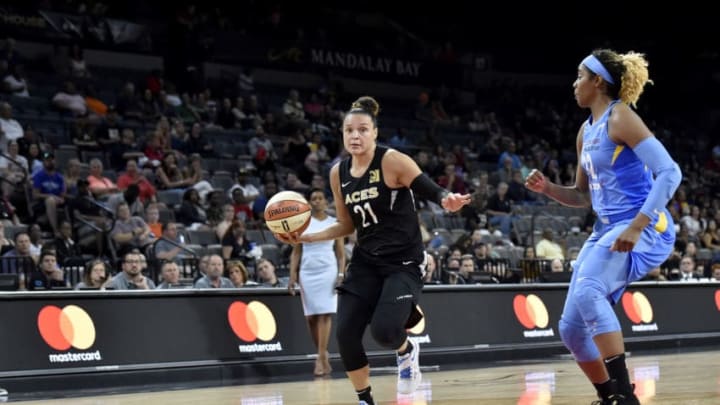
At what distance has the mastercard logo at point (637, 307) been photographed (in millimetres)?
16797

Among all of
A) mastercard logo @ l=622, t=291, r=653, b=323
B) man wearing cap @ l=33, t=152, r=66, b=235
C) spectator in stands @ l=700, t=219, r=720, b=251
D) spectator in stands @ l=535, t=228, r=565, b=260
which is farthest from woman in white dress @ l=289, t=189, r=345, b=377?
spectator in stands @ l=700, t=219, r=720, b=251

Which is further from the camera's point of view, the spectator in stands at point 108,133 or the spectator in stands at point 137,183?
the spectator in stands at point 108,133

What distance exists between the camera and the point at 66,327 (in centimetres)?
1139

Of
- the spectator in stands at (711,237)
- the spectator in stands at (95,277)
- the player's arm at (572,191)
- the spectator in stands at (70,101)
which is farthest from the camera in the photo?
the spectator in stands at (711,237)

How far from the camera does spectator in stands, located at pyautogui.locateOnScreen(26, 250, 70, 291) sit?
13.5 metres

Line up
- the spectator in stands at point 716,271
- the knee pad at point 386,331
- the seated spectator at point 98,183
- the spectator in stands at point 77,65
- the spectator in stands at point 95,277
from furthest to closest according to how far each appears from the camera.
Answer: the spectator in stands at point 77,65 → the spectator in stands at point 716,271 → the seated spectator at point 98,183 → the spectator in stands at point 95,277 → the knee pad at point 386,331

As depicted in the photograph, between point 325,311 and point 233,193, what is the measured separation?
21.6ft

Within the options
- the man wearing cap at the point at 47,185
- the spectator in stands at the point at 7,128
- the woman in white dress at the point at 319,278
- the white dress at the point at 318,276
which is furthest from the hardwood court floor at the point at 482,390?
the spectator in stands at the point at 7,128

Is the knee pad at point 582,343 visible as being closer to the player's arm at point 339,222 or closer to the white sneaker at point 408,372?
the white sneaker at point 408,372

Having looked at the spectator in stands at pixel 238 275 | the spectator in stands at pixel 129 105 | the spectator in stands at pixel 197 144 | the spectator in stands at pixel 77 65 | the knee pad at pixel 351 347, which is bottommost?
the knee pad at pixel 351 347

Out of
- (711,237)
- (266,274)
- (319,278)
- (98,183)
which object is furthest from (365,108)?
(711,237)

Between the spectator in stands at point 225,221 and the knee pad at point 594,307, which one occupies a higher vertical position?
the spectator in stands at point 225,221

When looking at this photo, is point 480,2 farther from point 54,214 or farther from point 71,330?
point 71,330

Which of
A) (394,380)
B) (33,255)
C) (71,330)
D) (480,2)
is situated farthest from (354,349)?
(480,2)
